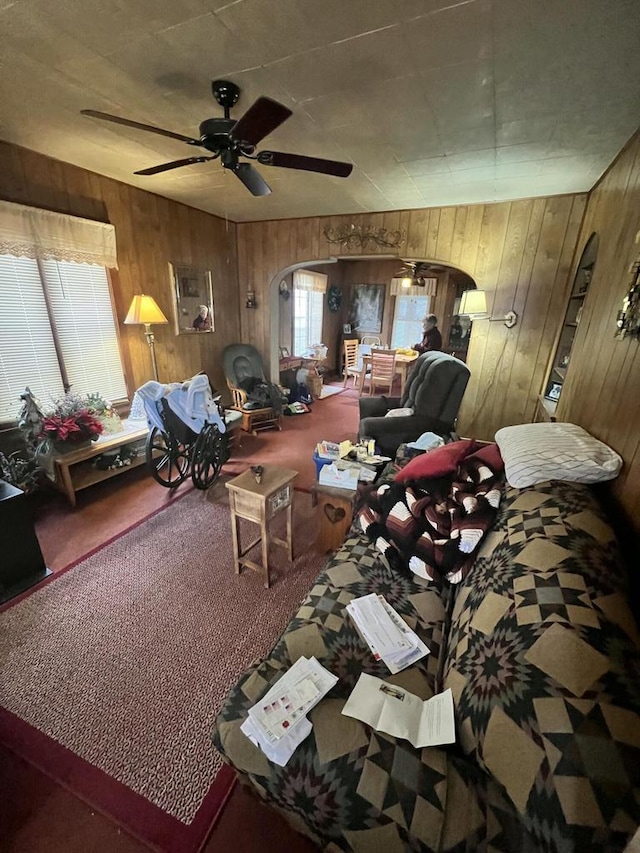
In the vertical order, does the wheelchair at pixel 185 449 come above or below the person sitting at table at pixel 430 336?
below

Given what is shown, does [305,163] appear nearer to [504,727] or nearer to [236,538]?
[236,538]

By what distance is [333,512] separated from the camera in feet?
6.73

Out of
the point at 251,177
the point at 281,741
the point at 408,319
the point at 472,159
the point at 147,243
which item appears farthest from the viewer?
the point at 408,319

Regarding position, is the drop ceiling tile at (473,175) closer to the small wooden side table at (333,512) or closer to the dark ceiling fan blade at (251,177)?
the dark ceiling fan blade at (251,177)

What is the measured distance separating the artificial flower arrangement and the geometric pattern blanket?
88.0 inches

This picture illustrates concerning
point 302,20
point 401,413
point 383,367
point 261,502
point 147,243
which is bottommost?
point 261,502

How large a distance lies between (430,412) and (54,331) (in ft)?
10.9

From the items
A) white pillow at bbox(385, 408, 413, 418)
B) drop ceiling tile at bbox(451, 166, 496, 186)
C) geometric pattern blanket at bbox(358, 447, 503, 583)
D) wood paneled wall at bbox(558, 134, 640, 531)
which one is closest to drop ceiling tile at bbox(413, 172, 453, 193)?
drop ceiling tile at bbox(451, 166, 496, 186)

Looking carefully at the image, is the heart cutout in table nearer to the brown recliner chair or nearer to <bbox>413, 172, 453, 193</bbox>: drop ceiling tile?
the brown recliner chair

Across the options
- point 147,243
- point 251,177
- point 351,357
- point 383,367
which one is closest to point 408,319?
point 351,357

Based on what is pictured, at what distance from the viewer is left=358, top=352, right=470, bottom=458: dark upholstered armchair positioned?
115 inches

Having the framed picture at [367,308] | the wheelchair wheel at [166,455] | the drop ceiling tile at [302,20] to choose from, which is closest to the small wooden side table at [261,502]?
the wheelchair wheel at [166,455]

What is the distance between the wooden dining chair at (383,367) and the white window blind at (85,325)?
3492 mm

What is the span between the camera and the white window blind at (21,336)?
2.65m
